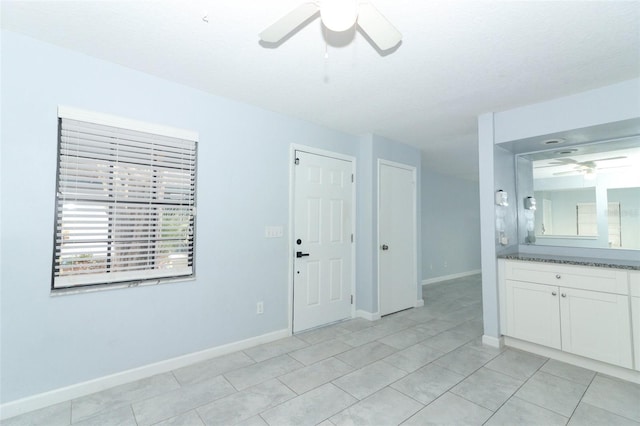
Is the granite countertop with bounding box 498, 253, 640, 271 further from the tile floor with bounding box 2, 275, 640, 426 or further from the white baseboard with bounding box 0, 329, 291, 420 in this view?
the white baseboard with bounding box 0, 329, 291, 420

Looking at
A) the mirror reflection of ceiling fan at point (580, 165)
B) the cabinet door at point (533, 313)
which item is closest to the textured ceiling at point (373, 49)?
the mirror reflection of ceiling fan at point (580, 165)

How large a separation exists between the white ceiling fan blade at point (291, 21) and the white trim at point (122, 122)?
4.62 ft

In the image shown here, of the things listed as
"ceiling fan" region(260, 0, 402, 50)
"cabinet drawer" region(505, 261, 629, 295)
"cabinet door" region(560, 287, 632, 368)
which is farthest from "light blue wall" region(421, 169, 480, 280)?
"ceiling fan" region(260, 0, 402, 50)

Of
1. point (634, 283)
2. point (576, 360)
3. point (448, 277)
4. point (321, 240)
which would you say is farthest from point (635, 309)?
point (448, 277)

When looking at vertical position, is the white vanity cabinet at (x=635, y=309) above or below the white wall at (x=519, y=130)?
below

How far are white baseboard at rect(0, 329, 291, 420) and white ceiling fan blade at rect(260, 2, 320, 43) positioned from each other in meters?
2.60

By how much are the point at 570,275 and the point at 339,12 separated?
2.99 meters

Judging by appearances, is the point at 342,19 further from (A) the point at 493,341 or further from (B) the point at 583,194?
(B) the point at 583,194

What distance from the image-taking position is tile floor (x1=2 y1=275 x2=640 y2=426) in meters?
1.90

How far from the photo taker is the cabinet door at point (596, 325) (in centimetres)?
239

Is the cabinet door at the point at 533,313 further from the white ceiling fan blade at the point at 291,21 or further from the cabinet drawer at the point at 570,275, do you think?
the white ceiling fan blade at the point at 291,21

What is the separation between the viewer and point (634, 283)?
2379mm

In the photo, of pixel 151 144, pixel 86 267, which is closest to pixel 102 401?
pixel 86 267

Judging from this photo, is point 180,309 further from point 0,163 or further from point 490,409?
point 490,409
